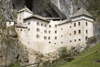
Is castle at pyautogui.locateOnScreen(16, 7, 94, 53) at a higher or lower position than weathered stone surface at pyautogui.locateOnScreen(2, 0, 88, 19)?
lower

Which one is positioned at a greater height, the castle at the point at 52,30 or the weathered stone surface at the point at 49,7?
the weathered stone surface at the point at 49,7

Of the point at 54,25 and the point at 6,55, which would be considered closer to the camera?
the point at 6,55

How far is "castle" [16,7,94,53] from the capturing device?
4650 cm

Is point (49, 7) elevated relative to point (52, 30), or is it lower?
elevated

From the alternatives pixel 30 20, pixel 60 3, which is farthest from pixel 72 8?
pixel 30 20

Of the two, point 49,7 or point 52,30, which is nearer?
point 52,30

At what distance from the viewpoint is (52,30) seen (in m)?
53.7

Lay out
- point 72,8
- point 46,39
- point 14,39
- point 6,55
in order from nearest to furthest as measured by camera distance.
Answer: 1. point 6,55
2. point 14,39
3. point 46,39
4. point 72,8

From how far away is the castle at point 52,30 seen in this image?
153 ft

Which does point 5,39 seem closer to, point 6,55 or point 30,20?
point 6,55

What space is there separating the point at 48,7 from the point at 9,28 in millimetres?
18552

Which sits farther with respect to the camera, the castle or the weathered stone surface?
the weathered stone surface

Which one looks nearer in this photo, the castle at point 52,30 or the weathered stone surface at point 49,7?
the castle at point 52,30

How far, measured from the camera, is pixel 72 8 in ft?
185
